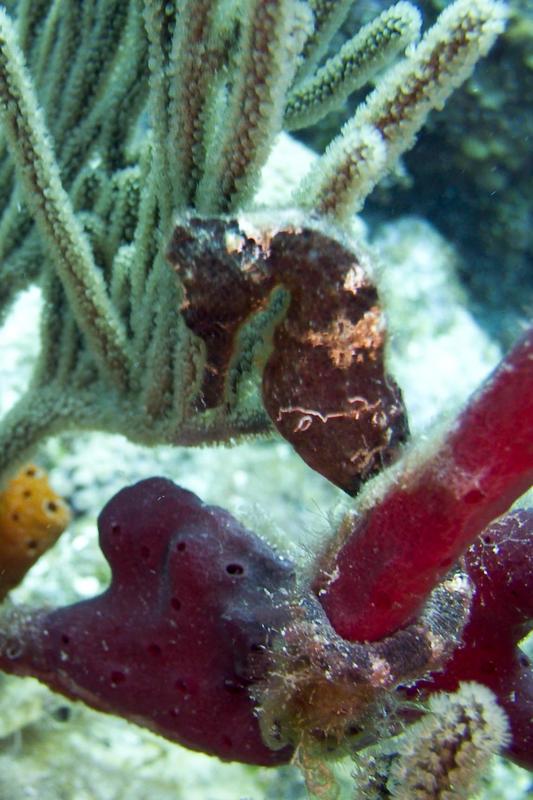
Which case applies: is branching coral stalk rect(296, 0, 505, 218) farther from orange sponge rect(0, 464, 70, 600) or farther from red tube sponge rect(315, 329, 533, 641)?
orange sponge rect(0, 464, 70, 600)

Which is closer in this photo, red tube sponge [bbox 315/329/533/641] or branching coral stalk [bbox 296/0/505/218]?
red tube sponge [bbox 315/329/533/641]

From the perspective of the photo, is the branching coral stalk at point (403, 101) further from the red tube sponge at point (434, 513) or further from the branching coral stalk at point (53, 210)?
the branching coral stalk at point (53, 210)

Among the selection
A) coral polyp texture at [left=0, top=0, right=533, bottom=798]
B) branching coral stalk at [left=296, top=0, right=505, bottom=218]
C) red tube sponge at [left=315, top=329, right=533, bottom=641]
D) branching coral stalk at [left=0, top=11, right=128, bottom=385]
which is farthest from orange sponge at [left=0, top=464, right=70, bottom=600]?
branching coral stalk at [left=296, top=0, right=505, bottom=218]

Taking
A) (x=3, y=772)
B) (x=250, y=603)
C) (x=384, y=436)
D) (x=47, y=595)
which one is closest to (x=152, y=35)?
(x=384, y=436)

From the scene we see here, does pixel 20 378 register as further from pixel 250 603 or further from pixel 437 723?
pixel 437 723

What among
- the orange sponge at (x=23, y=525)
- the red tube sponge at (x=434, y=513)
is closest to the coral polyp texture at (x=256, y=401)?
the red tube sponge at (x=434, y=513)

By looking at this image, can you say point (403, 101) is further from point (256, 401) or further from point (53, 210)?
point (53, 210)
